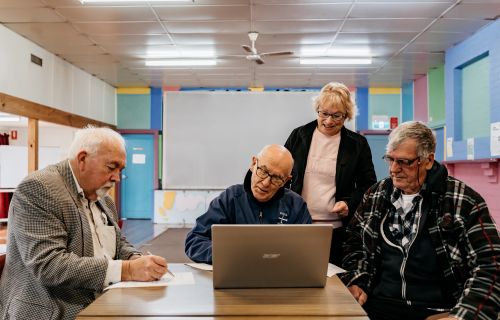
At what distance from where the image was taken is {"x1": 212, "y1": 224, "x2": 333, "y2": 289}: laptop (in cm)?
130

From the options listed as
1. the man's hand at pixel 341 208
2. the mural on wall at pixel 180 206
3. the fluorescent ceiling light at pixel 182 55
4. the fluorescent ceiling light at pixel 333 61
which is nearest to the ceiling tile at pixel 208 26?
the fluorescent ceiling light at pixel 182 55

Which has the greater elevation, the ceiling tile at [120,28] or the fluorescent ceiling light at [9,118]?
the ceiling tile at [120,28]

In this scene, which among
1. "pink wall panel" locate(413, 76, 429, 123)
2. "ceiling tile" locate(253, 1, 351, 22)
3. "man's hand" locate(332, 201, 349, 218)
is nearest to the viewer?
"man's hand" locate(332, 201, 349, 218)

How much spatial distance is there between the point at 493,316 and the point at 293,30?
4.73 m

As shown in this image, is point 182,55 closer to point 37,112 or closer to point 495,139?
point 37,112

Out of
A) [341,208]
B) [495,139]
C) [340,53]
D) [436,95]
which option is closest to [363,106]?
[436,95]

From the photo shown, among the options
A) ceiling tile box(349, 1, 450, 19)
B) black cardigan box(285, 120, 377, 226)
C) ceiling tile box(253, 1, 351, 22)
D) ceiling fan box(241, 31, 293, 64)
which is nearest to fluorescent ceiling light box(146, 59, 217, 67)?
ceiling fan box(241, 31, 293, 64)

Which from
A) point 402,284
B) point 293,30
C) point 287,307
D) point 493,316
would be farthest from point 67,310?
point 293,30

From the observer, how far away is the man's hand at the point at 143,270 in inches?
60.6

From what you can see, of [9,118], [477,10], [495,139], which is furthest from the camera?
[9,118]

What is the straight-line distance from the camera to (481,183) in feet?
18.4

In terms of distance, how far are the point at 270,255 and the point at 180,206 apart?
7.18 meters

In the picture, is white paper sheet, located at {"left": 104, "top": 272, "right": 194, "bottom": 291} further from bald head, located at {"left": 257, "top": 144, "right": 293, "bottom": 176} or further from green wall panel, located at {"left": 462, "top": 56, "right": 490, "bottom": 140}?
green wall panel, located at {"left": 462, "top": 56, "right": 490, "bottom": 140}

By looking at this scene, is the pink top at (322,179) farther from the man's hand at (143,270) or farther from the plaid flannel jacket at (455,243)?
the man's hand at (143,270)
